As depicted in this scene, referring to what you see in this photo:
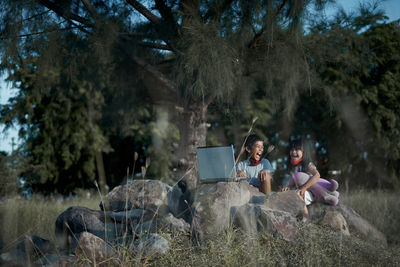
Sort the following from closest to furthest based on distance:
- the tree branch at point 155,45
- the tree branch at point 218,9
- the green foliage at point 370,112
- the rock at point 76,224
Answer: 1. the rock at point 76,224
2. the tree branch at point 218,9
3. the tree branch at point 155,45
4. the green foliage at point 370,112

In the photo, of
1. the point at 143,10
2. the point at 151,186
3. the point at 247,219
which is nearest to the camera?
the point at 247,219

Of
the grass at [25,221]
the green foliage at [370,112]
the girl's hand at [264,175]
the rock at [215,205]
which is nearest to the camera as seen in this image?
the rock at [215,205]

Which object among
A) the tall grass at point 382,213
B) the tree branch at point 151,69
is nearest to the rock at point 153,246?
the tall grass at point 382,213

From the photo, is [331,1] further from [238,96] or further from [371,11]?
[238,96]

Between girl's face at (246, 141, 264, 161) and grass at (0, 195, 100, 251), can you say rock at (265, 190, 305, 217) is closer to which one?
girl's face at (246, 141, 264, 161)

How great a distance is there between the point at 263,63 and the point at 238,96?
71cm

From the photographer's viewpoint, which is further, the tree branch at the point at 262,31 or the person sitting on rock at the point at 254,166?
the tree branch at the point at 262,31

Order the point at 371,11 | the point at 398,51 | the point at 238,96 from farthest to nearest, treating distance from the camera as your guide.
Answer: the point at 398,51
the point at 238,96
the point at 371,11

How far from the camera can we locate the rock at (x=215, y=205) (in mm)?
3021

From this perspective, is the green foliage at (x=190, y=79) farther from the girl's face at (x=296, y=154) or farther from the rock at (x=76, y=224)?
the rock at (x=76, y=224)

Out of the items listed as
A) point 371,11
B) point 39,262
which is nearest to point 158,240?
point 39,262

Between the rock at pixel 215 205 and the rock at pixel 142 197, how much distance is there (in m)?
0.78

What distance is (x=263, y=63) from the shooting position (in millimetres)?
5285

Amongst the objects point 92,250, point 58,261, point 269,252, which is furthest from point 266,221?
point 58,261
